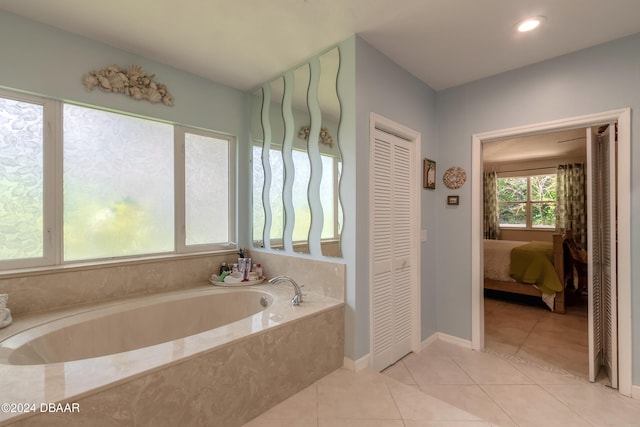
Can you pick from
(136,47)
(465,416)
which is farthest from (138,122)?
(465,416)

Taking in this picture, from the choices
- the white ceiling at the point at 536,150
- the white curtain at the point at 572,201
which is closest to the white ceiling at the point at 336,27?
the white ceiling at the point at 536,150

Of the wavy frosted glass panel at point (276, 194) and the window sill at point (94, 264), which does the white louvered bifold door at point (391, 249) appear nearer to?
the wavy frosted glass panel at point (276, 194)

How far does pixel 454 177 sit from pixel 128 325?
291cm

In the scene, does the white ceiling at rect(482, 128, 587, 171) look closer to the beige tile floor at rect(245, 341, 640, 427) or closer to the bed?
the bed

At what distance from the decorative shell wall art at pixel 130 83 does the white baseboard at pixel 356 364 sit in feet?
8.10

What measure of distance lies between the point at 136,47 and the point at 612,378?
4.15 meters

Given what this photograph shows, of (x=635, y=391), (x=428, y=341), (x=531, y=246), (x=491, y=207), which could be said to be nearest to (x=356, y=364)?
(x=428, y=341)

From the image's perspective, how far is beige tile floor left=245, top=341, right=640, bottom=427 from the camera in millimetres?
1587

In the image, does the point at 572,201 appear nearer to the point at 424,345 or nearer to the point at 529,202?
the point at 529,202

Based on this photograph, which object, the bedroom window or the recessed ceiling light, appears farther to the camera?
the bedroom window

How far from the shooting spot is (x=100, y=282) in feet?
7.13

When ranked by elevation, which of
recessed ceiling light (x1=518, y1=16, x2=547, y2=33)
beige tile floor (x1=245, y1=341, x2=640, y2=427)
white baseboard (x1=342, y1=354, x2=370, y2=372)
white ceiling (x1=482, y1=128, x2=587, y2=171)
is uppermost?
recessed ceiling light (x1=518, y1=16, x2=547, y2=33)

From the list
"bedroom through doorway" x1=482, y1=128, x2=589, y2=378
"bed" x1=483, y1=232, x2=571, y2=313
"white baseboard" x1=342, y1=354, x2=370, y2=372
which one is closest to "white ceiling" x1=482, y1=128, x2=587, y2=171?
"bedroom through doorway" x1=482, y1=128, x2=589, y2=378

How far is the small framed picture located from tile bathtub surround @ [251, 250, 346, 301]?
4.02ft
